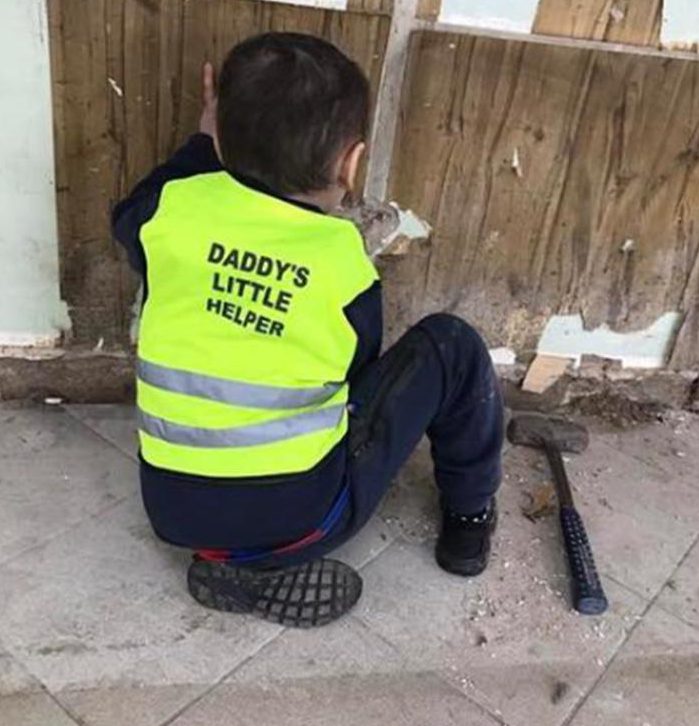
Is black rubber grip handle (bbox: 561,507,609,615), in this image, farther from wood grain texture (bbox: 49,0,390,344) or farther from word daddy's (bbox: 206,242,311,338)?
wood grain texture (bbox: 49,0,390,344)

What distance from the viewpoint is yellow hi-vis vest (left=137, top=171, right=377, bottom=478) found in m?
1.54

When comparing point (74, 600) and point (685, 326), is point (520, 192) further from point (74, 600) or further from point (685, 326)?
point (74, 600)

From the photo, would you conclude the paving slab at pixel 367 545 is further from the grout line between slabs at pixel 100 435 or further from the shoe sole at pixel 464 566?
the grout line between slabs at pixel 100 435

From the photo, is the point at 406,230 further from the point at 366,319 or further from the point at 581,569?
the point at 581,569

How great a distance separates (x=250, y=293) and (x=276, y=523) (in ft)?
1.37

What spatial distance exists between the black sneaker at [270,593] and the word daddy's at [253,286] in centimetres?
52

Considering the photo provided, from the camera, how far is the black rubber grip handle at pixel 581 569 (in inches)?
75.7

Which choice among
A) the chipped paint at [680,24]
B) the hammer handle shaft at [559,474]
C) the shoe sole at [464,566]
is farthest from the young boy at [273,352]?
the chipped paint at [680,24]

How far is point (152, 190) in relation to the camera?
174 centimetres

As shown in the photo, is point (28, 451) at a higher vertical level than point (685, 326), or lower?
lower

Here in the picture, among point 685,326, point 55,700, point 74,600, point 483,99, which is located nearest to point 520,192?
point 483,99

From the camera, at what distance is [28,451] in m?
2.15

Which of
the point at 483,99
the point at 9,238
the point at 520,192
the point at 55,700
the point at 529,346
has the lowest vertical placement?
the point at 55,700

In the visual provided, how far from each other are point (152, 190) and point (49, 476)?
0.72 metres
